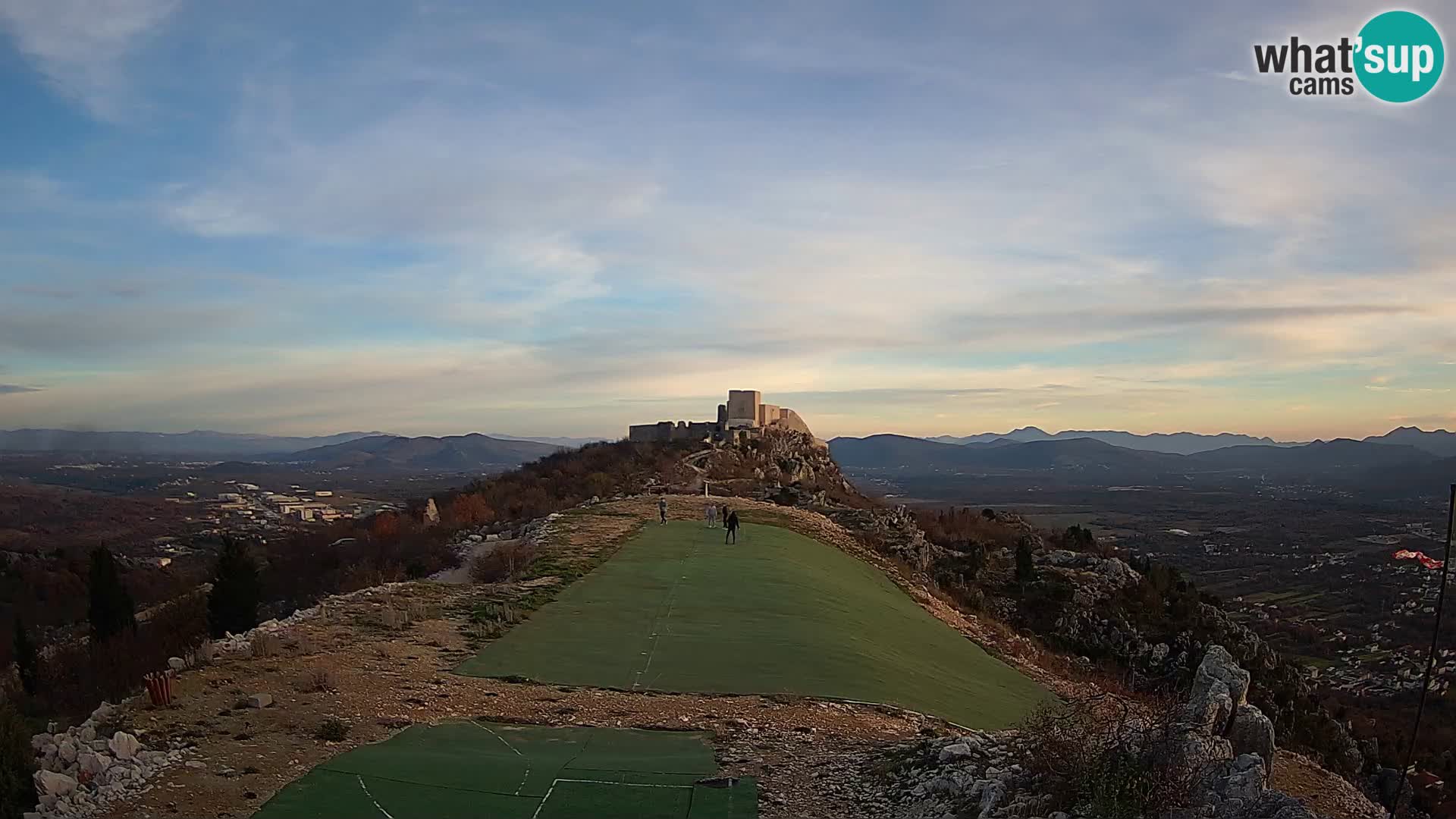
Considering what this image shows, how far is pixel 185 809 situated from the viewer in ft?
22.4

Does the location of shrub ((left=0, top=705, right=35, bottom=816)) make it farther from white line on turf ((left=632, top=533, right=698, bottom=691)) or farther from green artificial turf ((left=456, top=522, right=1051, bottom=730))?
white line on turf ((left=632, top=533, right=698, bottom=691))

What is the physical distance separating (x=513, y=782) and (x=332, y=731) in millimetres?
2158

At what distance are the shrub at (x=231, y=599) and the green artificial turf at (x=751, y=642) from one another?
19.5ft

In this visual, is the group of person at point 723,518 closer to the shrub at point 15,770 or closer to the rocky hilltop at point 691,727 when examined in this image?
the rocky hilltop at point 691,727

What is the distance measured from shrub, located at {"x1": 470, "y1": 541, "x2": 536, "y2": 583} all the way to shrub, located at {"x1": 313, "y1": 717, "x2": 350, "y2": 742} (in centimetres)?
951

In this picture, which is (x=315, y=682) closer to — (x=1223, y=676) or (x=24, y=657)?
(x=1223, y=676)

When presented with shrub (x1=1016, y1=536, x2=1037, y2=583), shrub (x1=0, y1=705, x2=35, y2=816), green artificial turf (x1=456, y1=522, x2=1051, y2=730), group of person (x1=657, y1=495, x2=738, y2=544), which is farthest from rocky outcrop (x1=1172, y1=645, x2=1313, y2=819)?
shrub (x1=1016, y1=536, x2=1037, y2=583)

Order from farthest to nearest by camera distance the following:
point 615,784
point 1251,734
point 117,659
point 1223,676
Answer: point 117,659
point 1223,676
point 1251,734
point 615,784

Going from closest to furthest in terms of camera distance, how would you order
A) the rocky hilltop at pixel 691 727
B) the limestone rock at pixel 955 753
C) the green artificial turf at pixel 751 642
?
the rocky hilltop at pixel 691 727 < the limestone rock at pixel 955 753 < the green artificial turf at pixel 751 642

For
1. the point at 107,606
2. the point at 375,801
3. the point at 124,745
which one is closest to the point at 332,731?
the point at 124,745

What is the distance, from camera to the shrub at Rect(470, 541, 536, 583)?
750 inches

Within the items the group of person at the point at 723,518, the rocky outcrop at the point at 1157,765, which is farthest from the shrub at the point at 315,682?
the group of person at the point at 723,518

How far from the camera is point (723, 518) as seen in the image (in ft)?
94.8

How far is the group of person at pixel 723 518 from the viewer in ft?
79.5
